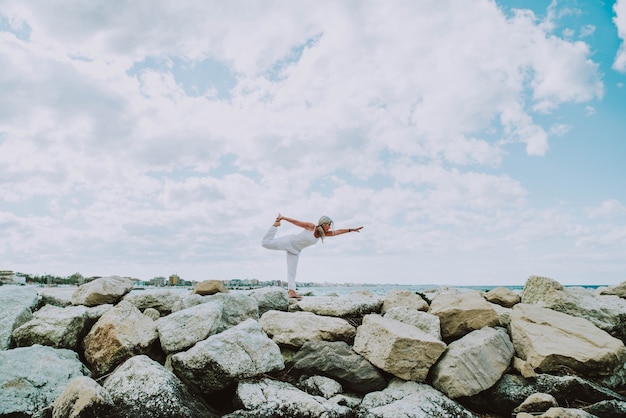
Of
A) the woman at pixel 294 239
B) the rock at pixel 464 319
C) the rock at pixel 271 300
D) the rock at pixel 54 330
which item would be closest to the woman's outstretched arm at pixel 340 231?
the woman at pixel 294 239

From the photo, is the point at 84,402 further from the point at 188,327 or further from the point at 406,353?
the point at 406,353

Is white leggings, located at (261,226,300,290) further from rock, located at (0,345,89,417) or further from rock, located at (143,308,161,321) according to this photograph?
rock, located at (0,345,89,417)

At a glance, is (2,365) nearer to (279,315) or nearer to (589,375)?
(279,315)

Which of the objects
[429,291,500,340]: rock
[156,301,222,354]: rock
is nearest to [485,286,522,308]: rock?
[429,291,500,340]: rock

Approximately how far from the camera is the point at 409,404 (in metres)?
5.31

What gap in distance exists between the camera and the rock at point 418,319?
6770 millimetres

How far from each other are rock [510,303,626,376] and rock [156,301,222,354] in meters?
4.95

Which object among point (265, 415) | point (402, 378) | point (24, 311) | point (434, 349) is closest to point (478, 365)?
point (434, 349)

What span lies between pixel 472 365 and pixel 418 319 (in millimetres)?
1196

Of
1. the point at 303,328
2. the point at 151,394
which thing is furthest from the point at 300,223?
the point at 151,394

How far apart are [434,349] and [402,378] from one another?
630 millimetres

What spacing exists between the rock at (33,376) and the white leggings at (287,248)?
5.00 m

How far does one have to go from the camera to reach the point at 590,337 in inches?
257

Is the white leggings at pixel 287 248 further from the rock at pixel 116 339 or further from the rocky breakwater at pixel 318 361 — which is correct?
the rock at pixel 116 339
